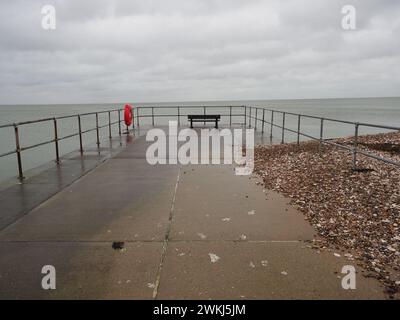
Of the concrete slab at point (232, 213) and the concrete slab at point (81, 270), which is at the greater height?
the concrete slab at point (81, 270)

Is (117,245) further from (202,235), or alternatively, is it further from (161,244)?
(202,235)

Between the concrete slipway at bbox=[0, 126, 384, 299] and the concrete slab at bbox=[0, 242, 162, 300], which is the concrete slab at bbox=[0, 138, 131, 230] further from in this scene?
the concrete slab at bbox=[0, 242, 162, 300]

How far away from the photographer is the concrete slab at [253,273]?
9.19 feet

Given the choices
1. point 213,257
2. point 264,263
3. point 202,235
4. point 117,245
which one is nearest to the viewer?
point 264,263

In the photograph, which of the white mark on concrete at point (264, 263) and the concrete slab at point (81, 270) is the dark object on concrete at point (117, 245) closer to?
the concrete slab at point (81, 270)

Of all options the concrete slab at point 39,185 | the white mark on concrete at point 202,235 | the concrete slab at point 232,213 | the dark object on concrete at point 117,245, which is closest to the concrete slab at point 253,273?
the white mark on concrete at point 202,235

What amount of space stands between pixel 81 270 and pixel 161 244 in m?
0.89

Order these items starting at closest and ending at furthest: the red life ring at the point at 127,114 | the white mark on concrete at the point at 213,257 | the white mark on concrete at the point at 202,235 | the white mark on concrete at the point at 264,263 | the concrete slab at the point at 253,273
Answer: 1. the concrete slab at the point at 253,273
2. the white mark on concrete at the point at 264,263
3. the white mark on concrete at the point at 213,257
4. the white mark on concrete at the point at 202,235
5. the red life ring at the point at 127,114

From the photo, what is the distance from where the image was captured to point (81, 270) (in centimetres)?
318

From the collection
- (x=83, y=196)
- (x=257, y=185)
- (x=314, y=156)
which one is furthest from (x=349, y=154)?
(x=83, y=196)

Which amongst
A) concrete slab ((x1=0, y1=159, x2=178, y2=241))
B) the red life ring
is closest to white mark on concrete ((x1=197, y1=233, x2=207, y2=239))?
concrete slab ((x1=0, y1=159, x2=178, y2=241))

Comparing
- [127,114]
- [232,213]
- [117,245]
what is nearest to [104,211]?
[117,245]

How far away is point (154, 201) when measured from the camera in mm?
5340
